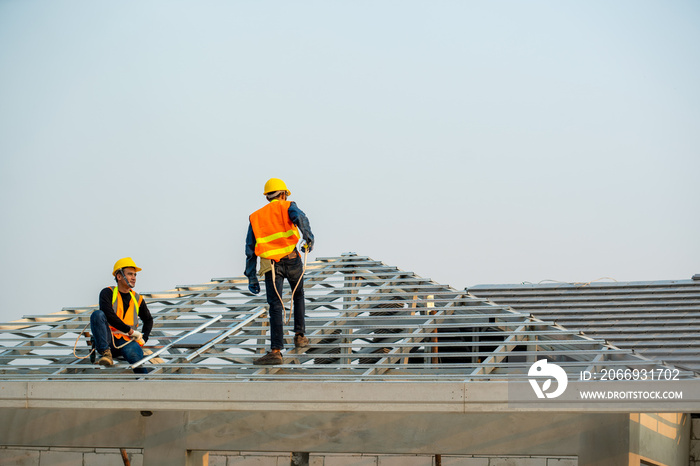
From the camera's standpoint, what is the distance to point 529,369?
7.85 m

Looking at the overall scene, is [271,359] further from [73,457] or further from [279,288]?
[73,457]

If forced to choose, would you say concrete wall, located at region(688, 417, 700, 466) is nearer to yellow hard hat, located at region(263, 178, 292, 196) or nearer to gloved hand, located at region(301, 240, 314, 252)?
gloved hand, located at region(301, 240, 314, 252)

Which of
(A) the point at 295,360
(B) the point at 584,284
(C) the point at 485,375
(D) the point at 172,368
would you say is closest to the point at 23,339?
(D) the point at 172,368

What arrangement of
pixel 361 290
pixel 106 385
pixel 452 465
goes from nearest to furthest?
pixel 106 385
pixel 361 290
pixel 452 465

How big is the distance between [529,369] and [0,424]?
6340mm

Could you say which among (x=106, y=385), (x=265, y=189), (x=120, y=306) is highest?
(x=265, y=189)

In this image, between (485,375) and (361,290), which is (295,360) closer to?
(485,375)

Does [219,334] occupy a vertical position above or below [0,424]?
above

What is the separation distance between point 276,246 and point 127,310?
6.54 feet

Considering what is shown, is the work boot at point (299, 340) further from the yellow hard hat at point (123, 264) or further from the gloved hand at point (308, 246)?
the yellow hard hat at point (123, 264)

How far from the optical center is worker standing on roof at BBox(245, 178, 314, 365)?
833 centimetres

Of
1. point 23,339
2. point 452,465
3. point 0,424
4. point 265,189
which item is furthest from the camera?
point 452,465

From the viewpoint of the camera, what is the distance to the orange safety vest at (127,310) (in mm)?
8906
